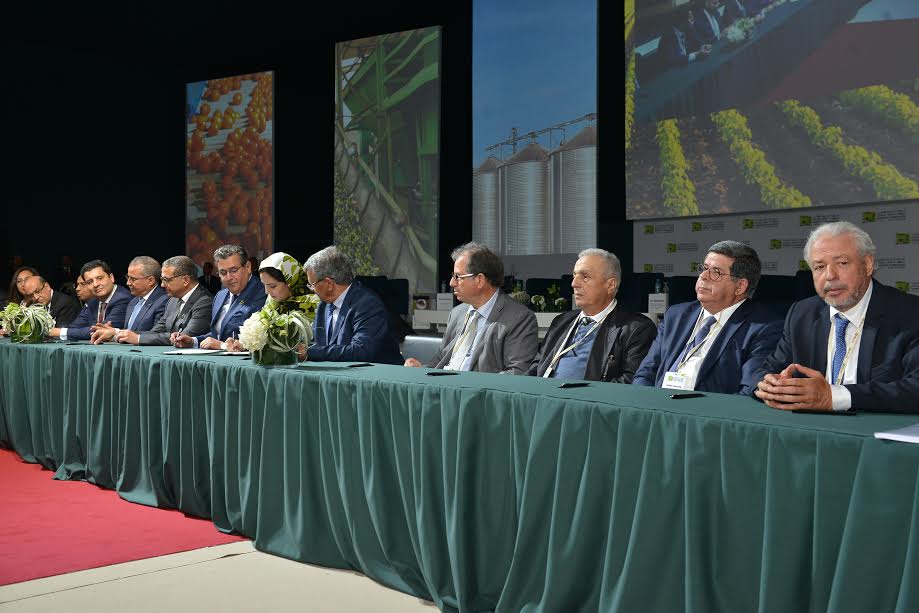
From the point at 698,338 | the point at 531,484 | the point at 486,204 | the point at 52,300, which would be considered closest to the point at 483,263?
the point at 698,338

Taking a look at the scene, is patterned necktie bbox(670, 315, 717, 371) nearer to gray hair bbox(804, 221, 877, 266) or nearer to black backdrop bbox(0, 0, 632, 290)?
gray hair bbox(804, 221, 877, 266)

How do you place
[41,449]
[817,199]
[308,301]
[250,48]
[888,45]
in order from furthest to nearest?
[250,48] < [817,199] < [888,45] < [41,449] < [308,301]

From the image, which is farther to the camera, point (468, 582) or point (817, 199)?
point (817, 199)

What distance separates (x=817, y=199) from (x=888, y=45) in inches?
50.6

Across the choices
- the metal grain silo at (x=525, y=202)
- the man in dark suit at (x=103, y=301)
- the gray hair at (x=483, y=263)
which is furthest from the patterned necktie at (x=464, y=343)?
the metal grain silo at (x=525, y=202)

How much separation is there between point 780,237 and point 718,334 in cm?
Answer: 580

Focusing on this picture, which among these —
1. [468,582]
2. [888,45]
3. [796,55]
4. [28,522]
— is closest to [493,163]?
[796,55]

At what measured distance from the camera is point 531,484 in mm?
2150

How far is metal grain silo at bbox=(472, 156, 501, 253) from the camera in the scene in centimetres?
1057

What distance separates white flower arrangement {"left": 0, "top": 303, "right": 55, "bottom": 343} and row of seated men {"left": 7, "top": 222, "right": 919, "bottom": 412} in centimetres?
19

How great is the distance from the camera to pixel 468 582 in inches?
91.1

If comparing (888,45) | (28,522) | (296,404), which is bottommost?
(28,522)

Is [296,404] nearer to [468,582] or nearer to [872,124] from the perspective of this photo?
[468,582]

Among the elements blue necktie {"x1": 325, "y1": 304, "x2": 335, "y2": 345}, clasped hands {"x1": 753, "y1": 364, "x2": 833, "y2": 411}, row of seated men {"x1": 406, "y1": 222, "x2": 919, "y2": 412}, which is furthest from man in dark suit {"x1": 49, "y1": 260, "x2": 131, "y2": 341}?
clasped hands {"x1": 753, "y1": 364, "x2": 833, "y2": 411}
